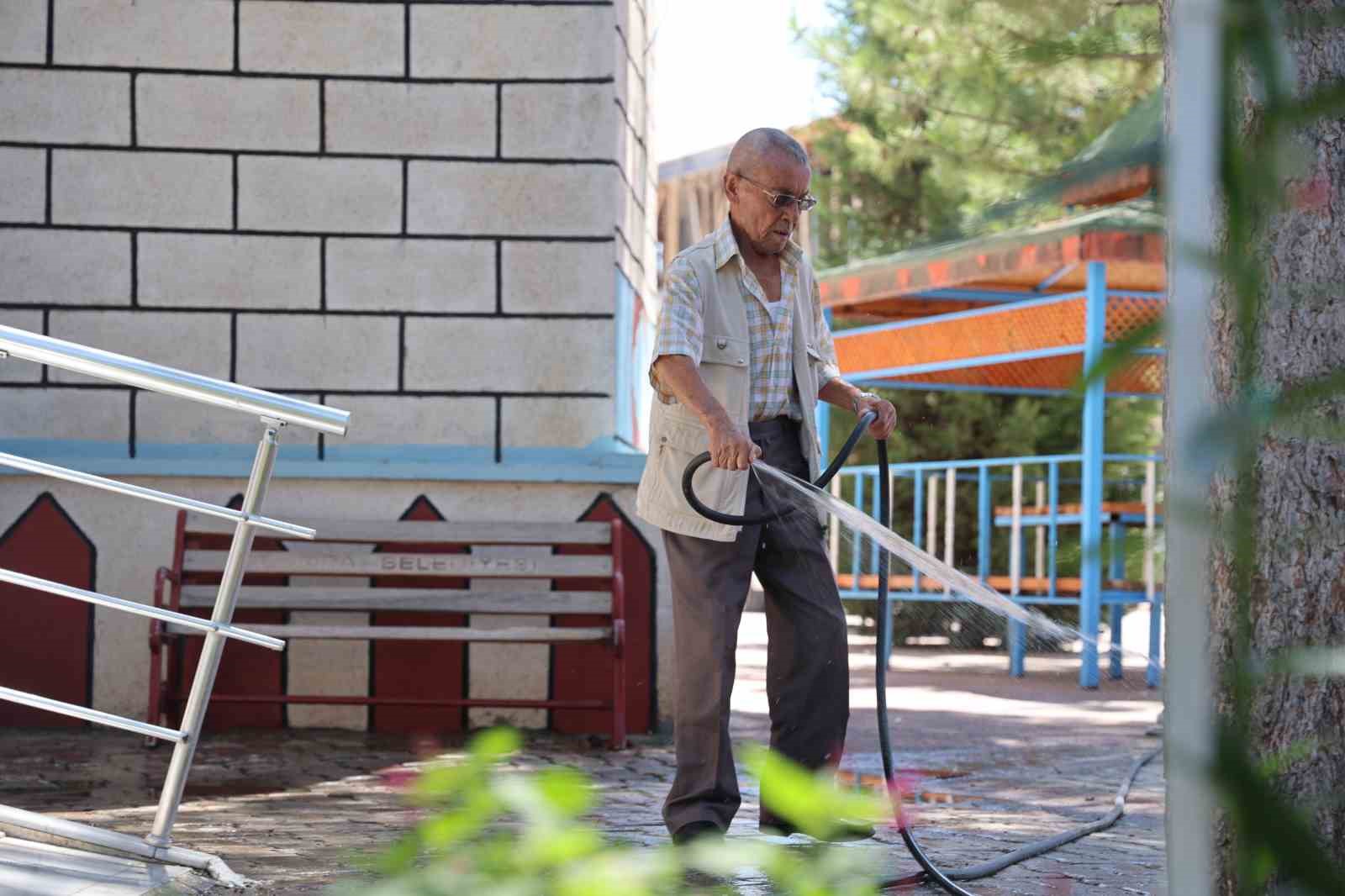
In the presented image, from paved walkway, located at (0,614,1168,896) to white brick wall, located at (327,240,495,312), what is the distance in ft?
5.98

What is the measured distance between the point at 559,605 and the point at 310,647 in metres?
1.10

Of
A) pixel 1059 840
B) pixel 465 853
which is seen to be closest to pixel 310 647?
pixel 1059 840

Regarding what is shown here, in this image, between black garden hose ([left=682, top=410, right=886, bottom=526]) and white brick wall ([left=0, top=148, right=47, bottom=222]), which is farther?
white brick wall ([left=0, top=148, right=47, bottom=222])

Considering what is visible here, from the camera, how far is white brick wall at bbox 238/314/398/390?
292 inches

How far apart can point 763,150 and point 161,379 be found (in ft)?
5.23

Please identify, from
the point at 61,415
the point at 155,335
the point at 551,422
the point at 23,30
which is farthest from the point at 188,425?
the point at 23,30

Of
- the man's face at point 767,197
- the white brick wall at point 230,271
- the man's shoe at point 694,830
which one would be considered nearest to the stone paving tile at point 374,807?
the man's shoe at point 694,830

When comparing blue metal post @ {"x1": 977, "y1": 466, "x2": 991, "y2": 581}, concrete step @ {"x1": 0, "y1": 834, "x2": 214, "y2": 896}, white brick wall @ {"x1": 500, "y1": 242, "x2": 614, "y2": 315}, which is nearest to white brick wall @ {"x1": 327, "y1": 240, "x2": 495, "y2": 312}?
white brick wall @ {"x1": 500, "y1": 242, "x2": 614, "y2": 315}

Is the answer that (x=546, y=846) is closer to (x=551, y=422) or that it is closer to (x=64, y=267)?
(x=551, y=422)

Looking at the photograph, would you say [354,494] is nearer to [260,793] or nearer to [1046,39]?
[260,793]

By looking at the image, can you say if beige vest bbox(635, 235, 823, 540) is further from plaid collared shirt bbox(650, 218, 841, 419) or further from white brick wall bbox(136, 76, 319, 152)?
white brick wall bbox(136, 76, 319, 152)

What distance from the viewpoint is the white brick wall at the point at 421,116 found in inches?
294

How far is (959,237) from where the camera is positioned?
88 cm

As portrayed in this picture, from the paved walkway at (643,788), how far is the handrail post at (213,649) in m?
Result: 0.30
